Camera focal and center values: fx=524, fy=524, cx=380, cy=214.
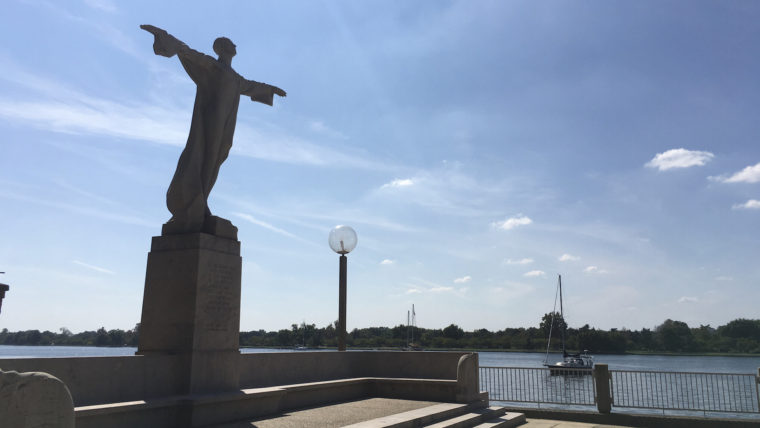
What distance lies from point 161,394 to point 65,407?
167 inches

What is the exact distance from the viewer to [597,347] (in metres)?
90.9

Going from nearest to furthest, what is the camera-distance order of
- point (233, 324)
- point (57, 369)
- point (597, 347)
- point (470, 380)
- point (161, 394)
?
point (57, 369)
point (161, 394)
point (233, 324)
point (470, 380)
point (597, 347)

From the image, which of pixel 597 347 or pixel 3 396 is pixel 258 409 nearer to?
pixel 3 396

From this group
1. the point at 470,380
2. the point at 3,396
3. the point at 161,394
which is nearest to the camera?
the point at 3,396

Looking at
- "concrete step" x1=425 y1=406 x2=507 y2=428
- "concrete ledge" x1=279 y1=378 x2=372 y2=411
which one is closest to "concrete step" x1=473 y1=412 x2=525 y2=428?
"concrete step" x1=425 y1=406 x2=507 y2=428

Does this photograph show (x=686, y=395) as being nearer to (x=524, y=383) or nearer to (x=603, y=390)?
(x=524, y=383)

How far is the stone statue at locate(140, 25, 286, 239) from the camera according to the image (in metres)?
8.62

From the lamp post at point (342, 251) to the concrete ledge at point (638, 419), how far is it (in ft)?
15.0

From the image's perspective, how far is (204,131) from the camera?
9.23 m

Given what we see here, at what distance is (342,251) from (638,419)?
7898mm

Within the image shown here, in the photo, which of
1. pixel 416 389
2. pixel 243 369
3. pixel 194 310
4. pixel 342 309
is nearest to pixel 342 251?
pixel 342 309

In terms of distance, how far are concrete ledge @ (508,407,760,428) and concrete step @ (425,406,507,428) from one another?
1.50 m

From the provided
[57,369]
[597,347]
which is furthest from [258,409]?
[597,347]

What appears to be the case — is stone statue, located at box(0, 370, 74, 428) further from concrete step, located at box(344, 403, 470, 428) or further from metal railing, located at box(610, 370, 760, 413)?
metal railing, located at box(610, 370, 760, 413)
